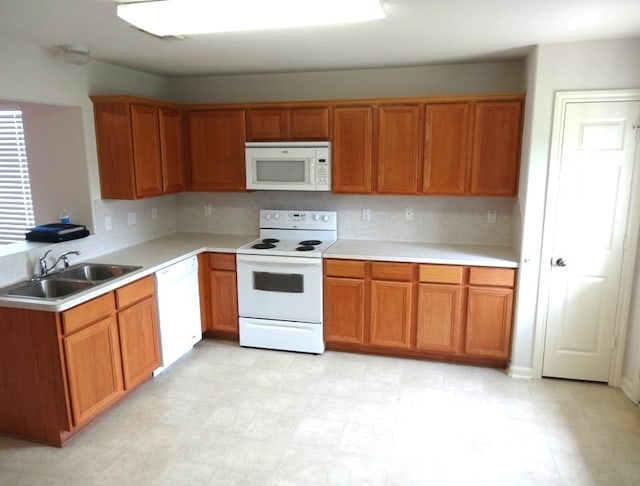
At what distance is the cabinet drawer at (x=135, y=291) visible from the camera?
304 centimetres

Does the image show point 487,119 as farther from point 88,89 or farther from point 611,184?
point 88,89

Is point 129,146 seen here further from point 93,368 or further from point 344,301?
point 344,301

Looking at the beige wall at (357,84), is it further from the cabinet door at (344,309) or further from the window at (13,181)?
the cabinet door at (344,309)

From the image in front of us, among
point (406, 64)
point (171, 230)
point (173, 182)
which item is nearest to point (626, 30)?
point (406, 64)

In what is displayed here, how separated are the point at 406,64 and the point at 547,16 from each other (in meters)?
1.52

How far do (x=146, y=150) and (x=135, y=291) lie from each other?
1.22m

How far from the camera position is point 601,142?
3.12 metres

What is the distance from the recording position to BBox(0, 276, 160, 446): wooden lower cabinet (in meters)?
2.60

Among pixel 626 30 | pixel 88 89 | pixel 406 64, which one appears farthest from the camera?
pixel 406 64

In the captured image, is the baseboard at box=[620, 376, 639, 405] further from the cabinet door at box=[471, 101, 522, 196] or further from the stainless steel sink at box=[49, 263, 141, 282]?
the stainless steel sink at box=[49, 263, 141, 282]

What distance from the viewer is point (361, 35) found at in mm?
2902

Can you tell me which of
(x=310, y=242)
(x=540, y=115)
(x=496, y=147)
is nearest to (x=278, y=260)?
(x=310, y=242)

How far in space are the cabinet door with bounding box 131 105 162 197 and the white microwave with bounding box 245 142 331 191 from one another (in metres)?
Result: 0.76

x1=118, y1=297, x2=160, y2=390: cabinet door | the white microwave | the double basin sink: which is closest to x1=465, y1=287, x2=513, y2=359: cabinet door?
the white microwave
